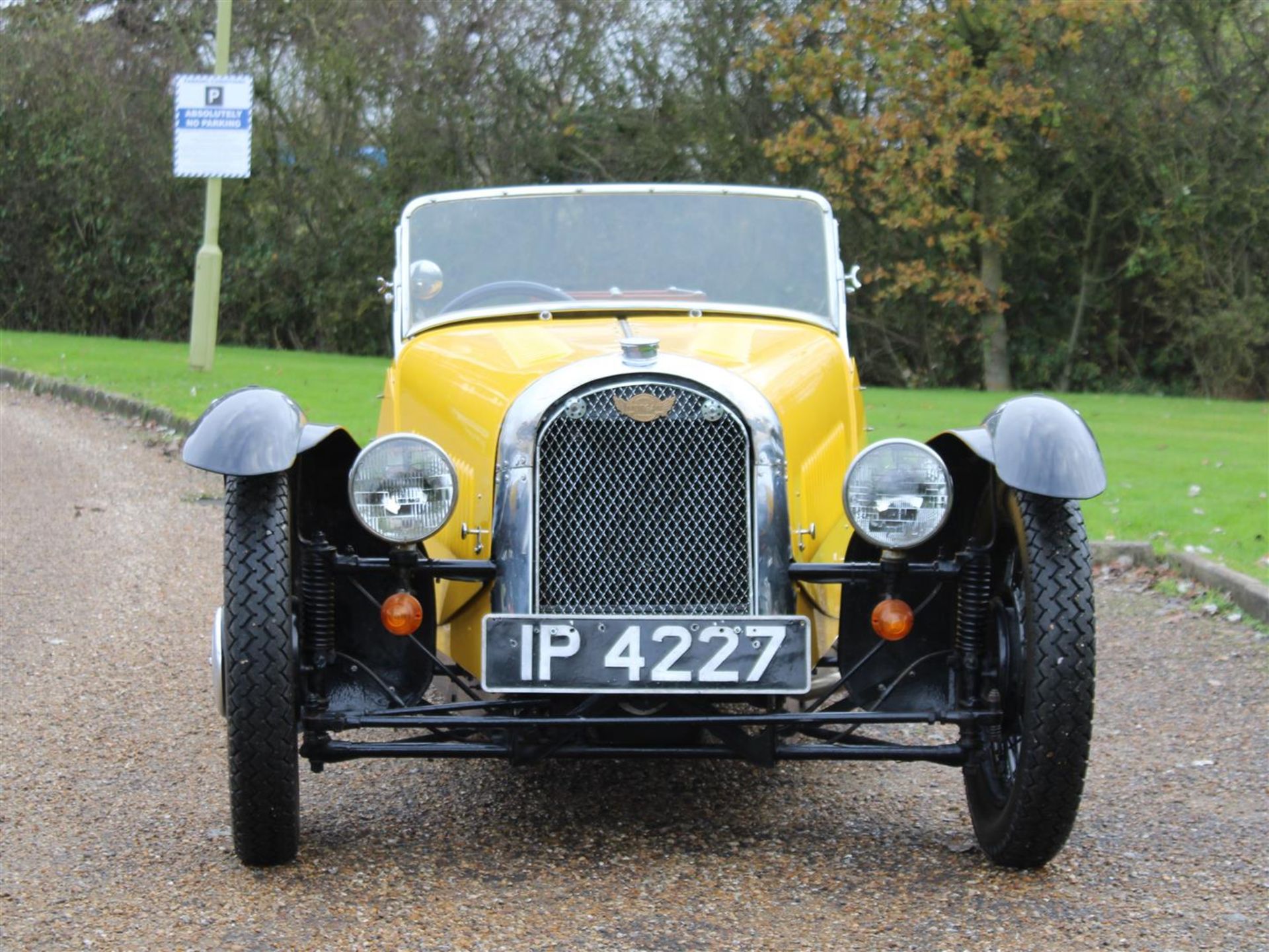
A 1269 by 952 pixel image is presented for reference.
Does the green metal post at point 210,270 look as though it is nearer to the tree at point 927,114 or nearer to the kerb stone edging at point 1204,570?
the tree at point 927,114

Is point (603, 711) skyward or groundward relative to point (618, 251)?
groundward

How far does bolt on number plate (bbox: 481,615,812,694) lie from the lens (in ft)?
12.7

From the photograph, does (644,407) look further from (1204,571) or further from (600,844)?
(1204,571)

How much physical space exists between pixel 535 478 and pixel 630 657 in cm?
56

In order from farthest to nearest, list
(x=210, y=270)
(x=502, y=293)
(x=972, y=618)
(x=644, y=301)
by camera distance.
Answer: (x=210, y=270), (x=502, y=293), (x=644, y=301), (x=972, y=618)

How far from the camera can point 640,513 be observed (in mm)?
4148

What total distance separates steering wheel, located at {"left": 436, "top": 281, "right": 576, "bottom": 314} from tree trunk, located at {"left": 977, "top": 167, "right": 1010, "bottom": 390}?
15.4 meters

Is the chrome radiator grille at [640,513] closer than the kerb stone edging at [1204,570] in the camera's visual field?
Yes

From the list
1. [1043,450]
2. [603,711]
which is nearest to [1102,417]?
[1043,450]

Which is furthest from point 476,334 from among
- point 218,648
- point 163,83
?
point 163,83

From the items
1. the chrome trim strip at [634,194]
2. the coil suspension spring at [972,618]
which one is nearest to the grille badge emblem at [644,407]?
the coil suspension spring at [972,618]

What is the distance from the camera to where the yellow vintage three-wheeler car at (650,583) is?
389 cm

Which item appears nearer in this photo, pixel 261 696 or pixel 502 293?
pixel 261 696

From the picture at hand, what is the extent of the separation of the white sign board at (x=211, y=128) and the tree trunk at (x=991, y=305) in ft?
29.9
